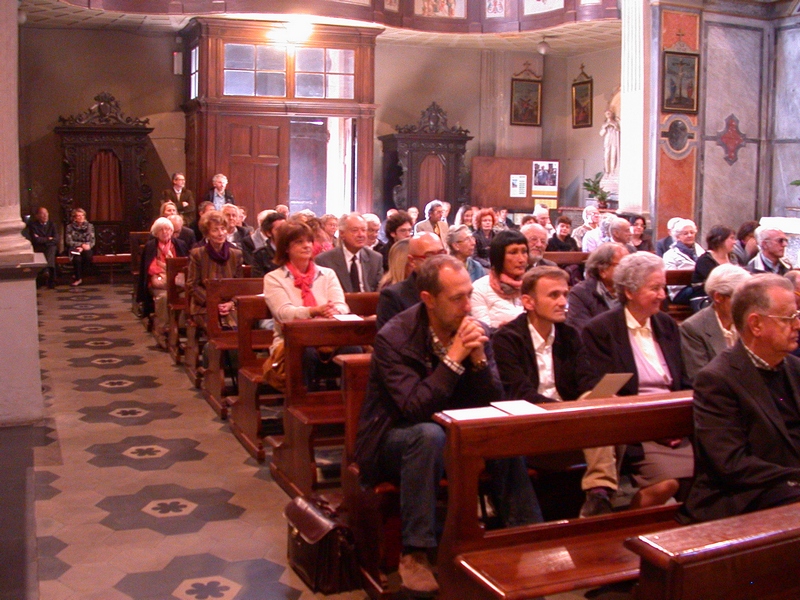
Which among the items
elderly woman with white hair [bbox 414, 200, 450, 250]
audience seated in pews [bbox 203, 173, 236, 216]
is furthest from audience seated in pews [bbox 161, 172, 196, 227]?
elderly woman with white hair [bbox 414, 200, 450, 250]

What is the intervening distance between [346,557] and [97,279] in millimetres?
11470

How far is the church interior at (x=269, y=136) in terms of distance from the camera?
518 cm

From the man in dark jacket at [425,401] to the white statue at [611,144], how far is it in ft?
41.9

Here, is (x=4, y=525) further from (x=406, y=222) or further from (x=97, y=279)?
(x=97, y=279)

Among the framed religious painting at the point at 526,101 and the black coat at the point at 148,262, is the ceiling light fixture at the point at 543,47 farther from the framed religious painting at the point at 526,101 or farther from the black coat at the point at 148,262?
the black coat at the point at 148,262

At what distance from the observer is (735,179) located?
12.9 metres

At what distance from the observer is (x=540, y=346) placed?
392 centimetres

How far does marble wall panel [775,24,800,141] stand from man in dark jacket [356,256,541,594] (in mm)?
10918

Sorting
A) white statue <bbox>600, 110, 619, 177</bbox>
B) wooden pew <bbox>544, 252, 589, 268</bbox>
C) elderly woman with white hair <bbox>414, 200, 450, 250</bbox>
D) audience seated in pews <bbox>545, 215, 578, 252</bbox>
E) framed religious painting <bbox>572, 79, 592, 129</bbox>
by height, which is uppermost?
framed religious painting <bbox>572, 79, 592, 129</bbox>

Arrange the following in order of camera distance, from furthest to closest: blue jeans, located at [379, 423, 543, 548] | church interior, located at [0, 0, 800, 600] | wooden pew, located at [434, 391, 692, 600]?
1. church interior, located at [0, 0, 800, 600]
2. blue jeans, located at [379, 423, 543, 548]
3. wooden pew, located at [434, 391, 692, 600]

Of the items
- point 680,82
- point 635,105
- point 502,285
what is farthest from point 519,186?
point 502,285

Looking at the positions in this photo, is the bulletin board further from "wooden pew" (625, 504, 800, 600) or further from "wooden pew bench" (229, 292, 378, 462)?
"wooden pew" (625, 504, 800, 600)

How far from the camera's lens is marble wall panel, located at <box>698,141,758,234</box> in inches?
498

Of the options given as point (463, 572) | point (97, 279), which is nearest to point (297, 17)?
point (97, 279)
